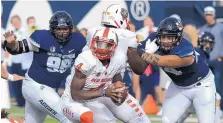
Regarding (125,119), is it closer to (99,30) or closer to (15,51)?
(99,30)

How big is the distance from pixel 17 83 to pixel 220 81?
3422mm

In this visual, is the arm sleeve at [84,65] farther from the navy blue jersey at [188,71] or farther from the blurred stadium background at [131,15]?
the blurred stadium background at [131,15]

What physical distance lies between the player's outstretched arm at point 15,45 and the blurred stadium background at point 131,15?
5189mm

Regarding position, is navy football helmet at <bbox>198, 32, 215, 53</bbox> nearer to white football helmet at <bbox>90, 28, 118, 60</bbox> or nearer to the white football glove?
the white football glove

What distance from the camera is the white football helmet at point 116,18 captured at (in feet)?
23.5

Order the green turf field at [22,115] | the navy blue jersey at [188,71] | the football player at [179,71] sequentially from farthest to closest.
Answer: the green turf field at [22,115] → the navy blue jersey at [188,71] → the football player at [179,71]

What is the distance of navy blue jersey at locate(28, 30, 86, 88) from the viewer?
7.74 m

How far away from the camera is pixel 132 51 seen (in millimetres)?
6973

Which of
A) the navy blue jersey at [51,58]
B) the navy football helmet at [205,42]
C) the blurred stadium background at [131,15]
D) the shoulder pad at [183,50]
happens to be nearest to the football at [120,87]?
the shoulder pad at [183,50]

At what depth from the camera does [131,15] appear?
1399cm

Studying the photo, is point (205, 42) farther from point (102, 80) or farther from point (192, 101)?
point (102, 80)

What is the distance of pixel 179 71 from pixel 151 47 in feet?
1.52

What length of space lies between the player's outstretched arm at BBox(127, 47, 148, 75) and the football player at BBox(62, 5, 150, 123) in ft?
0.05

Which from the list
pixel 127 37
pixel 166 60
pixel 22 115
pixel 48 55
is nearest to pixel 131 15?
pixel 22 115
